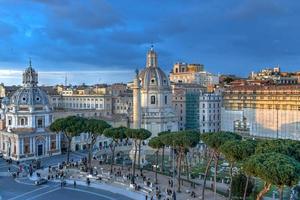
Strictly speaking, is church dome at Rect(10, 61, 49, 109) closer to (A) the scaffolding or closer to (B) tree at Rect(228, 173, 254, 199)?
(B) tree at Rect(228, 173, 254, 199)

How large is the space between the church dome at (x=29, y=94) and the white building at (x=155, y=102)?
17.9m

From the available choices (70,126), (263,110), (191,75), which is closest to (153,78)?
(263,110)

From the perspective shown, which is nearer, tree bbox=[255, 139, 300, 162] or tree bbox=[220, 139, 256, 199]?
tree bbox=[255, 139, 300, 162]

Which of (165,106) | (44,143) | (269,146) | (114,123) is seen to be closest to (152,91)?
(165,106)

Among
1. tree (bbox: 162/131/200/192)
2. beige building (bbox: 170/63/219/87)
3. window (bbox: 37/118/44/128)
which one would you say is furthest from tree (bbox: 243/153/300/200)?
beige building (bbox: 170/63/219/87)

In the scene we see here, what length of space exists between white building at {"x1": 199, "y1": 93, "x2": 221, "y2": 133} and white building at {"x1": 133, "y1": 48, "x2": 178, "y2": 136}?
13825 mm

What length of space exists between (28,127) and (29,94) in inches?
200

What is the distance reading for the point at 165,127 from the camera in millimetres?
80125

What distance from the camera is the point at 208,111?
9569 centimetres

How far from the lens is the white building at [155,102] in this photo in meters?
78.8

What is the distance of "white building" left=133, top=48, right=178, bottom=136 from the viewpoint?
3100 inches

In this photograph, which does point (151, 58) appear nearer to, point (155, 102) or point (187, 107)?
point (155, 102)

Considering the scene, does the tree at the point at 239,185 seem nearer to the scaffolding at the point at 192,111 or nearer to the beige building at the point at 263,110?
the beige building at the point at 263,110

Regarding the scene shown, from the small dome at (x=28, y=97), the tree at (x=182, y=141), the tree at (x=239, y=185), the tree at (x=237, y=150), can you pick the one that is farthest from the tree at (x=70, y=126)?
the tree at (x=237, y=150)
